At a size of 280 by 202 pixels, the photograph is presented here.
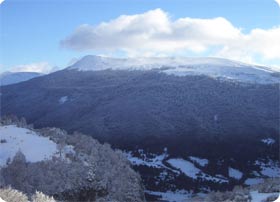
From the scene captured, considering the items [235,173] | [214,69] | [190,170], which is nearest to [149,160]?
[190,170]

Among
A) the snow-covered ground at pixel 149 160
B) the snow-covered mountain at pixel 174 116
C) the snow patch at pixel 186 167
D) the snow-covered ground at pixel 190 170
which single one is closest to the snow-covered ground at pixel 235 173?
the snow-covered mountain at pixel 174 116

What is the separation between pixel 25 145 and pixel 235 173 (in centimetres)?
6096

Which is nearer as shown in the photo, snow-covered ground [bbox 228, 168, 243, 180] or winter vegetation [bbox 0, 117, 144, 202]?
winter vegetation [bbox 0, 117, 144, 202]

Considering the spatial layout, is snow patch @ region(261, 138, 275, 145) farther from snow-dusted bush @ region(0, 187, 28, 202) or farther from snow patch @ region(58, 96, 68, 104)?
snow-dusted bush @ region(0, 187, 28, 202)

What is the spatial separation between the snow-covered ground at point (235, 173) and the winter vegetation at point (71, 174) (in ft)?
166

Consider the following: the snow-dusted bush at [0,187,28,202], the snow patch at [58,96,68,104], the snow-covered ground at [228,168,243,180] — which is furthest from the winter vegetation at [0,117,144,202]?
the snow patch at [58,96,68,104]

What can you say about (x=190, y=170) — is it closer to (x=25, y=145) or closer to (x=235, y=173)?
(x=235, y=173)

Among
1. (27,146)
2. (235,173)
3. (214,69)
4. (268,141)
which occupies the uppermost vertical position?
(214,69)

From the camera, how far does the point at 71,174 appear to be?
27.3 metres

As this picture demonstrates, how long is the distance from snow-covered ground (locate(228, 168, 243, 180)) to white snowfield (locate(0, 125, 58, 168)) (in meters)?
55.5

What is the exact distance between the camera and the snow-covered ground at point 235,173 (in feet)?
275

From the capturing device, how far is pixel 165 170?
285 feet

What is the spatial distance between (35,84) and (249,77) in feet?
208

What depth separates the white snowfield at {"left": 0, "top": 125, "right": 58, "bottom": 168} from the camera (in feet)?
90.9
